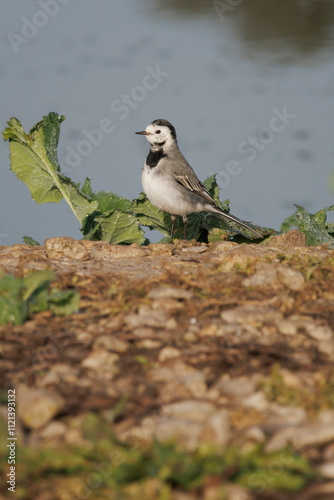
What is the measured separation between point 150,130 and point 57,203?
5.83ft

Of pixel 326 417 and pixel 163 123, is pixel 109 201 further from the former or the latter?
→ pixel 326 417

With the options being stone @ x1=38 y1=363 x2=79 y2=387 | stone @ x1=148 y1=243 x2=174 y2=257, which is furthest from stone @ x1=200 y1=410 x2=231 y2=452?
stone @ x1=148 y1=243 x2=174 y2=257

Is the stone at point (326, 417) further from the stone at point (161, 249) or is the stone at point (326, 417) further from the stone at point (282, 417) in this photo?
the stone at point (161, 249)

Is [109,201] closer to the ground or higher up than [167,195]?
closer to the ground

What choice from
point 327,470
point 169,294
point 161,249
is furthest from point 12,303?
point 161,249

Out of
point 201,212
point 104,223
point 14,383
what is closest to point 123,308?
point 14,383

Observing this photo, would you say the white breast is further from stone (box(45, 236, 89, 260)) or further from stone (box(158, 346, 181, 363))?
stone (box(158, 346, 181, 363))

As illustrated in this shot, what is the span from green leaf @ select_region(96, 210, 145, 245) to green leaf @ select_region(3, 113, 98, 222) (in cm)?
22

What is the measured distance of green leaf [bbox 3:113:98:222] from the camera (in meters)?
7.83

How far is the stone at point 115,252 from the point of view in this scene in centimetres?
631

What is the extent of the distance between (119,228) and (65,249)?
1461 millimetres

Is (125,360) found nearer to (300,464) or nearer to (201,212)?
(300,464)

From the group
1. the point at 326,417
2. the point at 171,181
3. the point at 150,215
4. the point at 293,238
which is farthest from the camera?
the point at 150,215

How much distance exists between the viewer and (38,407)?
10.1 ft
